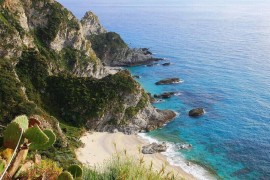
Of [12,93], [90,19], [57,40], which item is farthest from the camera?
[90,19]

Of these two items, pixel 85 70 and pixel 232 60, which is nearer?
pixel 85 70

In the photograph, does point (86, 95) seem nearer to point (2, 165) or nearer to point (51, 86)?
point (51, 86)

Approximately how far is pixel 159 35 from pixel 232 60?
6067 cm

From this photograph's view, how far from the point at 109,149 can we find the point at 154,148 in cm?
786

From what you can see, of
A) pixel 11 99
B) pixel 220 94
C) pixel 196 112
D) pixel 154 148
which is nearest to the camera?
pixel 11 99

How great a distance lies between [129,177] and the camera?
11.3 metres

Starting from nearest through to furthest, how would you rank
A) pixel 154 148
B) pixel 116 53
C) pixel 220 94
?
pixel 154 148, pixel 220 94, pixel 116 53

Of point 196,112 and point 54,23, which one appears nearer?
point 196,112

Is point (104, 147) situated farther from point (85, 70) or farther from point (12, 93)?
point (85, 70)

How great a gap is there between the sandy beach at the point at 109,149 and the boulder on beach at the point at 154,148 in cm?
93

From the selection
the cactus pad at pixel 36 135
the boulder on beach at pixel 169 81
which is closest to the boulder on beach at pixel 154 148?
the boulder on beach at pixel 169 81

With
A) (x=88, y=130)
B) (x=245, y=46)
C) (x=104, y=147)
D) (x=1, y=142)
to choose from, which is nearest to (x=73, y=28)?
(x=88, y=130)

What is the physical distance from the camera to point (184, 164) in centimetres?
5947

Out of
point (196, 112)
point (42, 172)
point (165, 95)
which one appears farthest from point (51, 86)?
point (42, 172)
